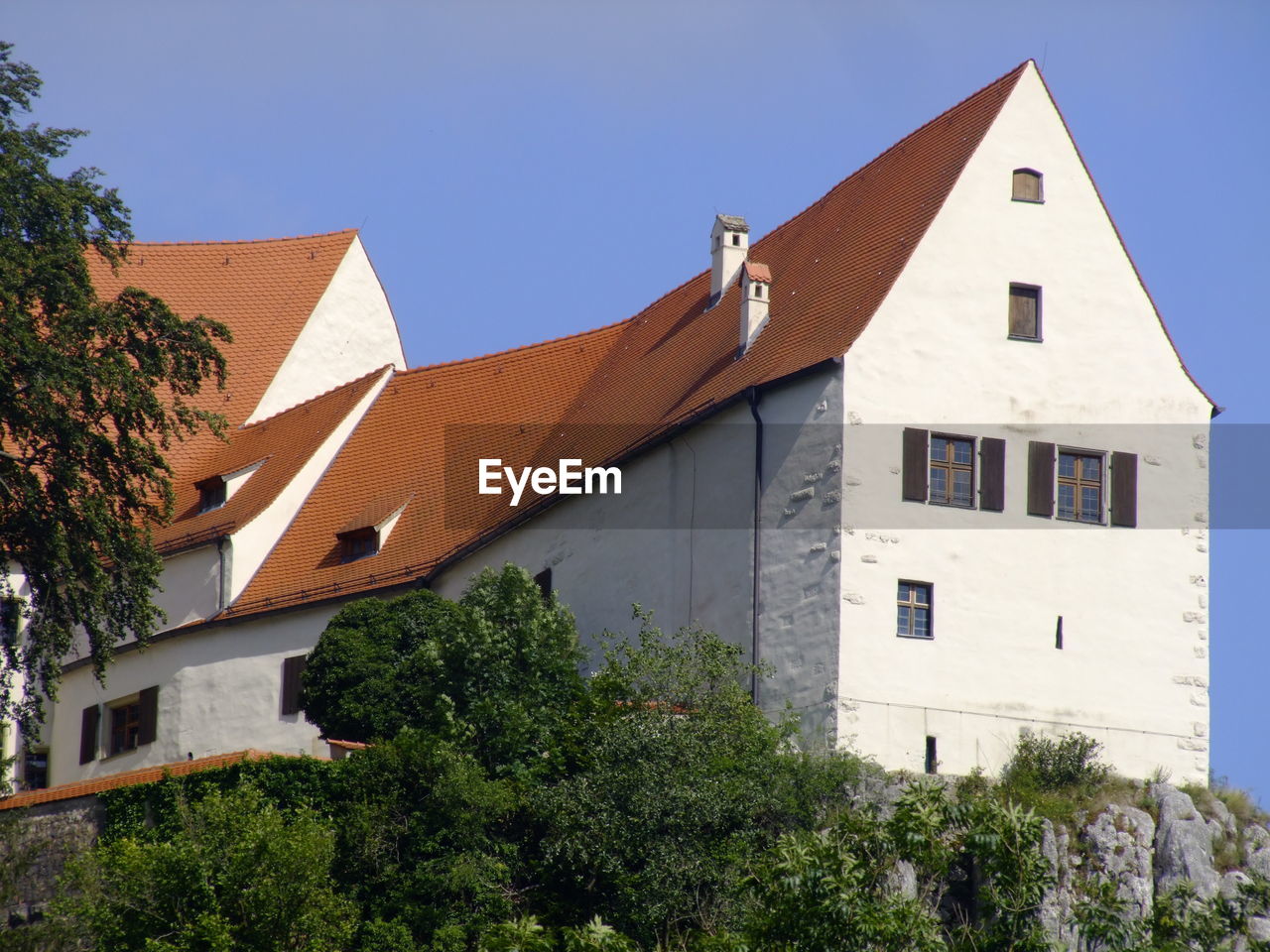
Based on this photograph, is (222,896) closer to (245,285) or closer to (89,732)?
(89,732)

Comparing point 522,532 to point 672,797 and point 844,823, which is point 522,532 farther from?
point 844,823

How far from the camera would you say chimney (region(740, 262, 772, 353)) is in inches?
1565

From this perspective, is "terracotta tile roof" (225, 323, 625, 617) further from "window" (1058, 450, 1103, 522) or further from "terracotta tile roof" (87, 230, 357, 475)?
"window" (1058, 450, 1103, 522)

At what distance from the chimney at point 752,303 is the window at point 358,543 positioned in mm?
9015

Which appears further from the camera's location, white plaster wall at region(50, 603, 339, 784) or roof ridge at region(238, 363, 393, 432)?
roof ridge at region(238, 363, 393, 432)

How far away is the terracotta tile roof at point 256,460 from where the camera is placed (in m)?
46.8

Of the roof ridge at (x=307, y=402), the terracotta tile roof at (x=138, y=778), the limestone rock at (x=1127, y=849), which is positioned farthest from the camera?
the roof ridge at (x=307, y=402)

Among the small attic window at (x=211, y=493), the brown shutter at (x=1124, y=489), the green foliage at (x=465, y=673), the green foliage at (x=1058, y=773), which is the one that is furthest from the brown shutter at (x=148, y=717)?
the brown shutter at (x=1124, y=489)

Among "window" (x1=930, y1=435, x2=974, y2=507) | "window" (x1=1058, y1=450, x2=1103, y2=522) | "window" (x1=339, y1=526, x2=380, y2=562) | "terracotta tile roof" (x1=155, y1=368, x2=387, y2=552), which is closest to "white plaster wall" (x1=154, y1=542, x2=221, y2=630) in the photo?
"terracotta tile roof" (x1=155, y1=368, x2=387, y2=552)

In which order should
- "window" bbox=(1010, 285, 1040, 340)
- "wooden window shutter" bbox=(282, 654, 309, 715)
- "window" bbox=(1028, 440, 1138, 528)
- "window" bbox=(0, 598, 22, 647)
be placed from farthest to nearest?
"wooden window shutter" bbox=(282, 654, 309, 715)
"window" bbox=(1010, 285, 1040, 340)
"window" bbox=(1028, 440, 1138, 528)
"window" bbox=(0, 598, 22, 647)

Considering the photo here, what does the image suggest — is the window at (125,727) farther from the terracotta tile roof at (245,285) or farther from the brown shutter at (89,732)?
the terracotta tile roof at (245,285)

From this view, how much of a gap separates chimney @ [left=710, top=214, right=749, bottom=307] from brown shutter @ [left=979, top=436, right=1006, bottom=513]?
333 inches

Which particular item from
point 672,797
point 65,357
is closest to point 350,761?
point 672,797

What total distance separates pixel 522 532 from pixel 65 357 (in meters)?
10.4
